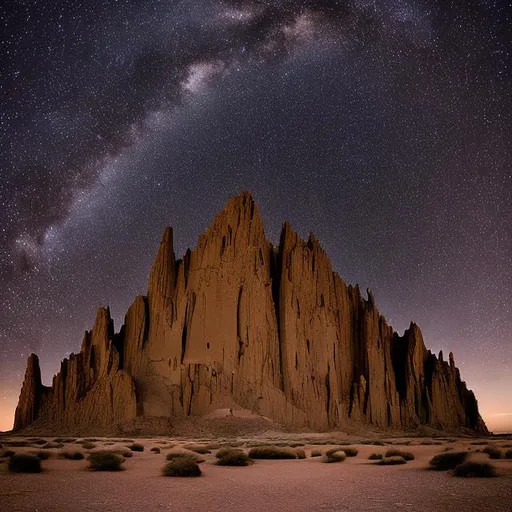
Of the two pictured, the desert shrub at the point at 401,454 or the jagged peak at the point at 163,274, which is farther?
the jagged peak at the point at 163,274

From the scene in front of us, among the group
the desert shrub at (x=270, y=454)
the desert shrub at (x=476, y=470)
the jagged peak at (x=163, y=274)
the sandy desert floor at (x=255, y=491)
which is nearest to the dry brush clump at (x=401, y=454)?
the desert shrub at (x=270, y=454)

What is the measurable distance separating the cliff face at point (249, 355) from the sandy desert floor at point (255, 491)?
149 feet

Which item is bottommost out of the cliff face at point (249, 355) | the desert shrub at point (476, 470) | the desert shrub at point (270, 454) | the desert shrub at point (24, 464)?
the desert shrub at point (270, 454)

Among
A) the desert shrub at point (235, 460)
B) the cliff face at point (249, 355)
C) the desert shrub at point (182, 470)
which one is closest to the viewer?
the desert shrub at point (182, 470)

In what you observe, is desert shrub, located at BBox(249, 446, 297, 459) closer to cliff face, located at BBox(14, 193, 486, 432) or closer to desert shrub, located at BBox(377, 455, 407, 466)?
desert shrub, located at BBox(377, 455, 407, 466)

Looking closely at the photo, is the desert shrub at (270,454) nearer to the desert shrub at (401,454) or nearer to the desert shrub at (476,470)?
the desert shrub at (401,454)

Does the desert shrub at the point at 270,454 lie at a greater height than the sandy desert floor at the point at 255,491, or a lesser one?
lesser

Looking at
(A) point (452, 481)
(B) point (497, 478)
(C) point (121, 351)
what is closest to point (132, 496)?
(A) point (452, 481)

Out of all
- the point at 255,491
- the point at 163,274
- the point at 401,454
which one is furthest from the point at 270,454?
the point at 163,274

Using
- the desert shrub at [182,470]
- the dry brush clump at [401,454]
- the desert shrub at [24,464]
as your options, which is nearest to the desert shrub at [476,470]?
the dry brush clump at [401,454]

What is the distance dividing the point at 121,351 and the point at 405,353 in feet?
144

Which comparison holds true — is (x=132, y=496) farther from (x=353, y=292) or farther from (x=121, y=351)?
(x=353, y=292)

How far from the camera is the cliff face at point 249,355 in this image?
188 feet

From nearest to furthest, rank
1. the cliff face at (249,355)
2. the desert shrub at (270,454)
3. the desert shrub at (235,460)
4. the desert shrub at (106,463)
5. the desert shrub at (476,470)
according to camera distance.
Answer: the desert shrub at (476,470) → the desert shrub at (106,463) → the desert shrub at (235,460) → the desert shrub at (270,454) → the cliff face at (249,355)
